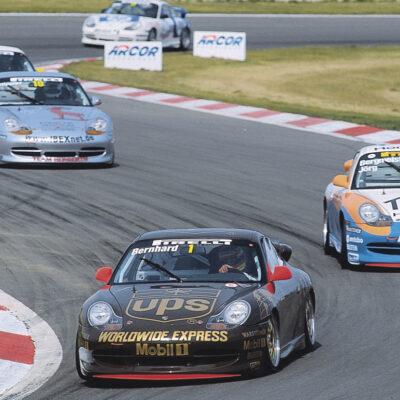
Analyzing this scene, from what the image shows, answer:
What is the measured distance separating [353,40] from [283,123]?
19053 millimetres

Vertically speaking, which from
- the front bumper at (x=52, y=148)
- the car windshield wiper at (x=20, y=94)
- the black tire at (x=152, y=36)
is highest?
the car windshield wiper at (x=20, y=94)

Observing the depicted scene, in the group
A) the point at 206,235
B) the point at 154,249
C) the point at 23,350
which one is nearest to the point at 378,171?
the point at 206,235

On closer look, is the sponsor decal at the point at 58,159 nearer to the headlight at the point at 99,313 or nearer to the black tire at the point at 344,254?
the black tire at the point at 344,254

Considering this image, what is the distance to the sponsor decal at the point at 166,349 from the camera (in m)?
7.89

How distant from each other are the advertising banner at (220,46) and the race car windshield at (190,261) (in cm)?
2528

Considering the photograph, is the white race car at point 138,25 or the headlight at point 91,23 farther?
the headlight at point 91,23

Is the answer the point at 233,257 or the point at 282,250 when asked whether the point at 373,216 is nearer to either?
the point at 282,250

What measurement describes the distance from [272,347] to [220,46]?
2688 cm

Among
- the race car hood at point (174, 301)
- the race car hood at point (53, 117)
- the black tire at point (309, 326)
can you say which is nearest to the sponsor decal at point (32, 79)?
the race car hood at point (53, 117)

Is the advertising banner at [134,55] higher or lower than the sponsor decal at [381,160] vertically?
lower

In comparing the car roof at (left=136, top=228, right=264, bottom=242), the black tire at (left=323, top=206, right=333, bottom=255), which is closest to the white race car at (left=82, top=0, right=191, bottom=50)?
the black tire at (left=323, top=206, right=333, bottom=255)

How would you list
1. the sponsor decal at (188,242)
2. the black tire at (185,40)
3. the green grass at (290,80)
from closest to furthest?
the sponsor decal at (188,242), the green grass at (290,80), the black tire at (185,40)

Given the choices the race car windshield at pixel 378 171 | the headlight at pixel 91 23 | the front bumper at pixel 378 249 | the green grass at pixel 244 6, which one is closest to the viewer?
the front bumper at pixel 378 249

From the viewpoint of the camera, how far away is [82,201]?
52.9ft
